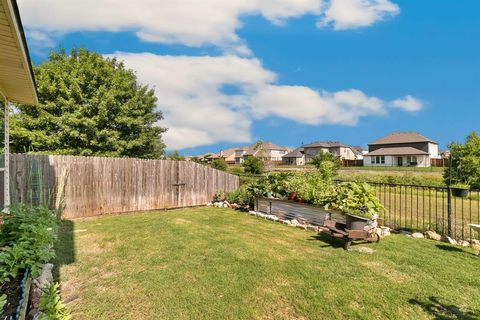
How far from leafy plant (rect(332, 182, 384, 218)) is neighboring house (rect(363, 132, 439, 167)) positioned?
4508 centimetres

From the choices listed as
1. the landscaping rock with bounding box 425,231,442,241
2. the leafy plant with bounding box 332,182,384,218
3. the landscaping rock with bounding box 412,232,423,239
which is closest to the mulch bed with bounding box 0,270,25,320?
the leafy plant with bounding box 332,182,384,218

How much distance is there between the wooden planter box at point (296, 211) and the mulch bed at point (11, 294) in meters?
6.03

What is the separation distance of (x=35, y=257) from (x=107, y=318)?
42.8 inches

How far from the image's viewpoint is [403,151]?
150ft

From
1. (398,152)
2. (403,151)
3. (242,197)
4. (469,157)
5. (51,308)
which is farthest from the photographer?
(398,152)

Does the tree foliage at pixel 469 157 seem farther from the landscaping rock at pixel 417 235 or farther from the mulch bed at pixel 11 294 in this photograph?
the mulch bed at pixel 11 294

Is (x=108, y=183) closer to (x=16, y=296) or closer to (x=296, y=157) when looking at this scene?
(x=16, y=296)

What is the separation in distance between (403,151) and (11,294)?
52144mm

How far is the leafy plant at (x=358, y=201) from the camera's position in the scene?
247 inches

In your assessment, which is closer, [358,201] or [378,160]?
[358,201]

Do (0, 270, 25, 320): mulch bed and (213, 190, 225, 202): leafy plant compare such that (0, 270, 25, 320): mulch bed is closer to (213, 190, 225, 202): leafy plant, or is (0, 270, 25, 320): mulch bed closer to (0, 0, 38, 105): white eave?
(0, 0, 38, 105): white eave

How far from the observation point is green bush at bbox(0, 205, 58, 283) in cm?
282

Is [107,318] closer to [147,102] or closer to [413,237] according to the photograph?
[413,237]

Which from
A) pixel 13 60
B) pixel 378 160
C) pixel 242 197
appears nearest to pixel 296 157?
pixel 378 160
